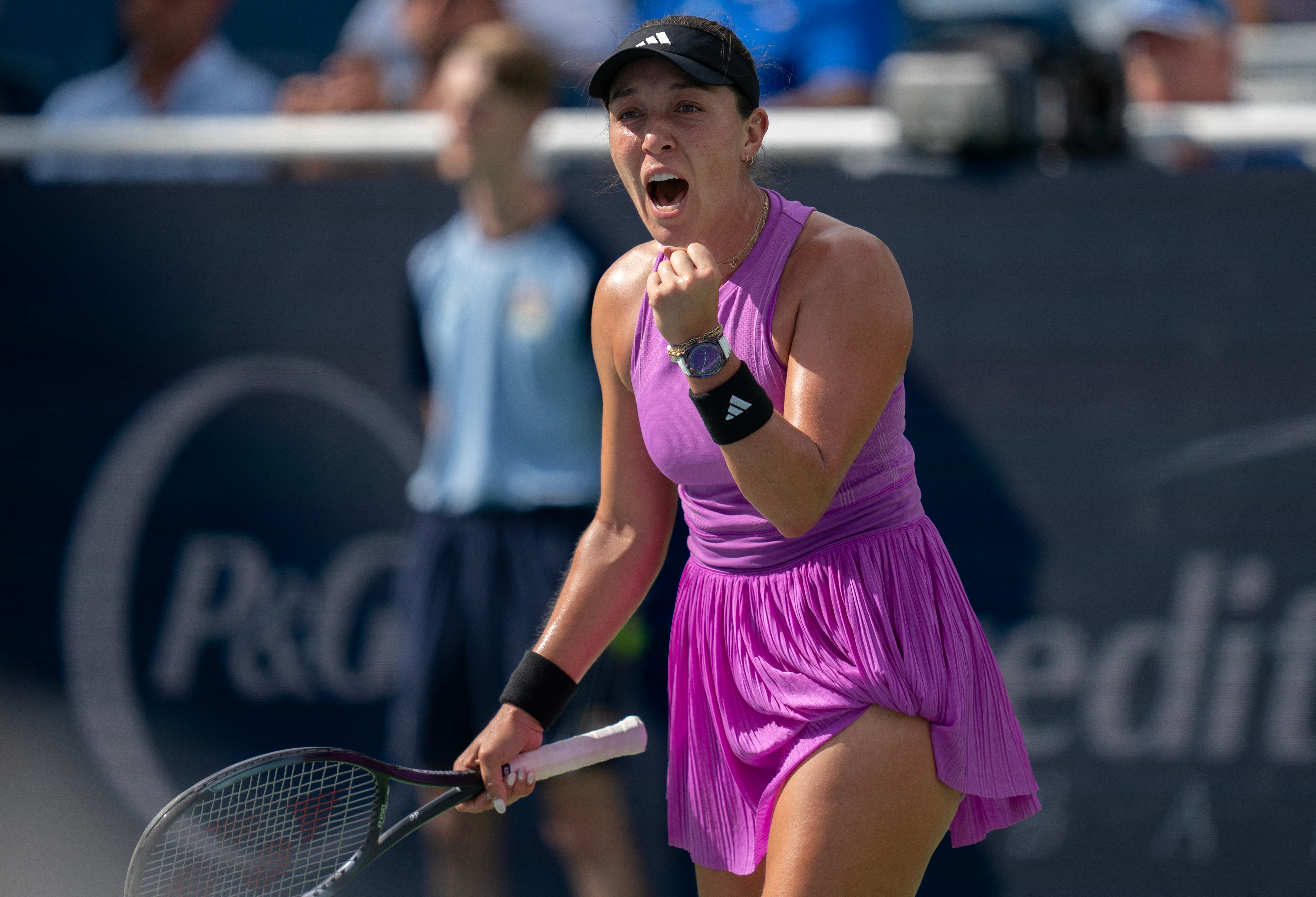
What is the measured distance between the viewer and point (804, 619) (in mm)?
2066

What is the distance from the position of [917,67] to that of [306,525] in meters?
2.25

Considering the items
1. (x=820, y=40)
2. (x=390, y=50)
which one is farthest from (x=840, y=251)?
(x=390, y=50)

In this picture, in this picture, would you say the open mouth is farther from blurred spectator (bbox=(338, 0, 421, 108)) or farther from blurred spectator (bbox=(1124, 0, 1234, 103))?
blurred spectator (bbox=(338, 0, 421, 108))

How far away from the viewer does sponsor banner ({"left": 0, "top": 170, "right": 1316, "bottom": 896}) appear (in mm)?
3814

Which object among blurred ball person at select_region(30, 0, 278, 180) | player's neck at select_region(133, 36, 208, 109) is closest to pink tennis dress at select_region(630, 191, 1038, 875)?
blurred ball person at select_region(30, 0, 278, 180)

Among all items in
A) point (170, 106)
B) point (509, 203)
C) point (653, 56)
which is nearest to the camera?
point (653, 56)

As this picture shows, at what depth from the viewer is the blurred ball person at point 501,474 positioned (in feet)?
12.5

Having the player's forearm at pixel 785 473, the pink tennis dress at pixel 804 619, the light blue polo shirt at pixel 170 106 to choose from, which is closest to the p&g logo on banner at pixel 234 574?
the light blue polo shirt at pixel 170 106

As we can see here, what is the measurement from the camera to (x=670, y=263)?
1.83m

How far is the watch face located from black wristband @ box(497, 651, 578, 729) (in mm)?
676

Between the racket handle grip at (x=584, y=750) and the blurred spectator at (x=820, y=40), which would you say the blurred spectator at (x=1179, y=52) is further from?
the racket handle grip at (x=584, y=750)

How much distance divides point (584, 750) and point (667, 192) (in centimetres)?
89

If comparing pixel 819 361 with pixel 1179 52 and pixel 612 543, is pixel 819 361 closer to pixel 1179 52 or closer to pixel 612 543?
pixel 612 543

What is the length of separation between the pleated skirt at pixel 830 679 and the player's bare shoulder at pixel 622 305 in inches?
14.6
